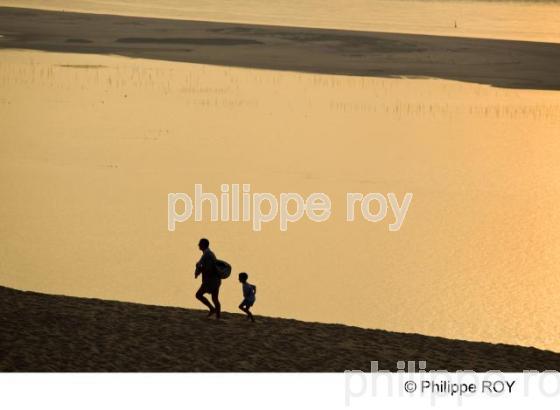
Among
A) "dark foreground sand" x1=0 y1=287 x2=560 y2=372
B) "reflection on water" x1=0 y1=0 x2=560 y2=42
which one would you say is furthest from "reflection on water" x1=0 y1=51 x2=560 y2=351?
"reflection on water" x1=0 y1=0 x2=560 y2=42

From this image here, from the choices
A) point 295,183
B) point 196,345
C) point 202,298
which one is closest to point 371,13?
point 295,183

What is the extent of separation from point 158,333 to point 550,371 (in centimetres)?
527

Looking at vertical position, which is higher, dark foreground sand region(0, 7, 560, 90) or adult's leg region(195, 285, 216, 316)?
dark foreground sand region(0, 7, 560, 90)

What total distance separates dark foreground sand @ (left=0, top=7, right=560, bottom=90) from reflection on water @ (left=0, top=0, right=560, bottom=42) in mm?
4535

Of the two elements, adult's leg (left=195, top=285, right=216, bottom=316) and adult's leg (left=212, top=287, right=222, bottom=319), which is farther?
adult's leg (left=212, top=287, right=222, bottom=319)

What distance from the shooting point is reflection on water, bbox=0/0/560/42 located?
234ft

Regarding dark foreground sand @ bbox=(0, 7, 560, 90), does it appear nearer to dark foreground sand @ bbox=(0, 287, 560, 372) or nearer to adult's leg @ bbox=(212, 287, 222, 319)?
dark foreground sand @ bbox=(0, 287, 560, 372)

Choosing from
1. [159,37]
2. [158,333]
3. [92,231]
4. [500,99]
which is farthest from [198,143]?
[159,37]

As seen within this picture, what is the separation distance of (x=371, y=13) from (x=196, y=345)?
66.5 m

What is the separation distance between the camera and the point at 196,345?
16.7 metres

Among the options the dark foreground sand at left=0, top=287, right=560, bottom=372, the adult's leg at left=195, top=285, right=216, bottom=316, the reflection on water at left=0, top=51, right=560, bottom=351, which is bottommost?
the dark foreground sand at left=0, top=287, right=560, bottom=372

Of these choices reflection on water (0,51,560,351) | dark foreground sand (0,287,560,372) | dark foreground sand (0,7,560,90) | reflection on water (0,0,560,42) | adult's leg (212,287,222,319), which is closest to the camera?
dark foreground sand (0,287,560,372)

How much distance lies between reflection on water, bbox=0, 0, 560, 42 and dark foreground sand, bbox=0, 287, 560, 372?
5136 centimetres

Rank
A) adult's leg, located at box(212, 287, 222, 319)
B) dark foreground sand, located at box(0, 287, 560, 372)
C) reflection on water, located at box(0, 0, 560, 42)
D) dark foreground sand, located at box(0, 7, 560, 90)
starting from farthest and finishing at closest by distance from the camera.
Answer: reflection on water, located at box(0, 0, 560, 42), dark foreground sand, located at box(0, 7, 560, 90), adult's leg, located at box(212, 287, 222, 319), dark foreground sand, located at box(0, 287, 560, 372)
